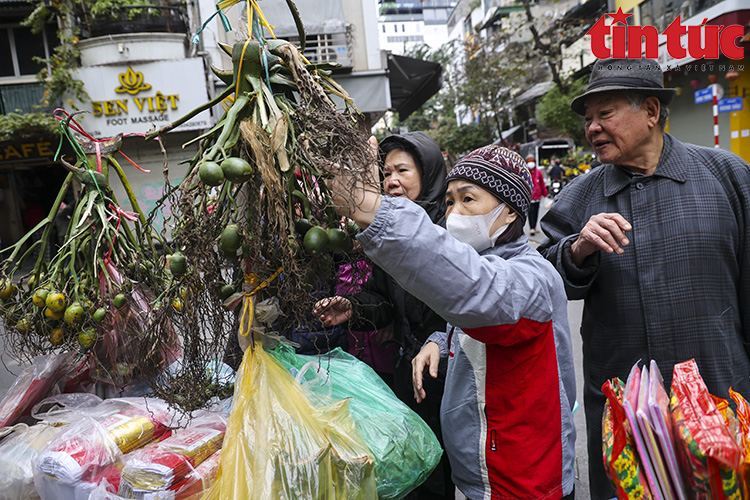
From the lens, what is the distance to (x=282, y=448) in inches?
44.5

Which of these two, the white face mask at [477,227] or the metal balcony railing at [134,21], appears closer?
the white face mask at [477,227]

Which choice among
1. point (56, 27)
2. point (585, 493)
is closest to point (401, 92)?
point (56, 27)

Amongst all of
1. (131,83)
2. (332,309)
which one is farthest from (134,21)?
(332,309)

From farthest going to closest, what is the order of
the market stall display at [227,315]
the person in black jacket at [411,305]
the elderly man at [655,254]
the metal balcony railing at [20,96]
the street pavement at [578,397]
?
the metal balcony railing at [20,96] < the street pavement at [578,397] < the person in black jacket at [411,305] < the elderly man at [655,254] < the market stall display at [227,315]

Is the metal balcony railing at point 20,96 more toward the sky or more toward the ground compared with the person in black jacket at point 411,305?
more toward the sky

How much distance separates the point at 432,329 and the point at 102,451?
1.22 m

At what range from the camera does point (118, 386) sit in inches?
66.8

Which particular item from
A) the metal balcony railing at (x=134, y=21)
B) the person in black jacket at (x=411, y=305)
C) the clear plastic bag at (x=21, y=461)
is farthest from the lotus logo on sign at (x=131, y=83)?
the clear plastic bag at (x=21, y=461)

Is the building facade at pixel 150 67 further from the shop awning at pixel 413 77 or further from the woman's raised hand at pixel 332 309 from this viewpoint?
the woman's raised hand at pixel 332 309

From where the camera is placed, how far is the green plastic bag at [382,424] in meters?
1.27

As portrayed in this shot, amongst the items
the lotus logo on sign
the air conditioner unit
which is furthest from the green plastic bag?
the lotus logo on sign

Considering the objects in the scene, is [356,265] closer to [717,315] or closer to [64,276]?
[64,276]

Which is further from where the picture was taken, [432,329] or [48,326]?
[432,329]

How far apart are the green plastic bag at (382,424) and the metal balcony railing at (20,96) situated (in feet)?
39.9
